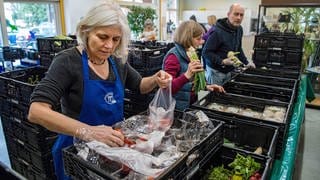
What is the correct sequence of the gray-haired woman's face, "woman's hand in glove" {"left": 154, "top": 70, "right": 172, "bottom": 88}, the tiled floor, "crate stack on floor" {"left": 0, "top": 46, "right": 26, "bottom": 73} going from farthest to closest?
1. "crate stack on floor" {"left": 0, "top": 46, "right": 26, "bottom": 73}
2. the tiled floor
3. "woman's hand in glove" {"left": 154, "top": 70, "right": 172, "bottom": 88}
4. the gray-haired woman's face

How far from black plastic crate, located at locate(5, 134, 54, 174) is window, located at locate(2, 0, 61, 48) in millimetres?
3373

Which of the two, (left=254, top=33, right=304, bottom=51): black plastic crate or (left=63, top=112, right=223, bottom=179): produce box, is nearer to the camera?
(left=63, top=112, right=223, bottom=179): produce box

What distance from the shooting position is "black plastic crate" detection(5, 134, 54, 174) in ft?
6.93

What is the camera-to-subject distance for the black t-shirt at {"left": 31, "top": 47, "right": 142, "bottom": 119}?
1.02 m

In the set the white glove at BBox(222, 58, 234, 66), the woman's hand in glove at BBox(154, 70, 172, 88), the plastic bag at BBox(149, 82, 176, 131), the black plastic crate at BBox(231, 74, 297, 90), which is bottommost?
the black plastic crate at BBox(231, 74, 297, 90)

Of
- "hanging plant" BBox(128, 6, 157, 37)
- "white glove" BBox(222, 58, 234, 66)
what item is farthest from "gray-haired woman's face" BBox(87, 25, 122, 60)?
"hanging plant" BBox(128, 6, 157, 37)

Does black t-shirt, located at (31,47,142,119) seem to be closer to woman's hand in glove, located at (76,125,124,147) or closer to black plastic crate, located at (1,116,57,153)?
woman's hand in glove, located at (76,125,124,147)

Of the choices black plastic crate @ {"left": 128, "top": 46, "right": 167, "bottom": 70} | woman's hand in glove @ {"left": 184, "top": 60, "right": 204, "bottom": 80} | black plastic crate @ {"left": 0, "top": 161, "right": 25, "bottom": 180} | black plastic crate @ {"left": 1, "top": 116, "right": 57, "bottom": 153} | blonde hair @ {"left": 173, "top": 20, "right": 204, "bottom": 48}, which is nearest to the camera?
black plastic crate @ {"left": 0, "top": 161, "right": 25, "bottom": 180}

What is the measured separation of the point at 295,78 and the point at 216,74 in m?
0.88

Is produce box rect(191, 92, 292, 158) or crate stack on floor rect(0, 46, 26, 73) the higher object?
crate stack on floor rect(0, 46, 26, 73)

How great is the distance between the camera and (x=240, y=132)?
1535 millimetres

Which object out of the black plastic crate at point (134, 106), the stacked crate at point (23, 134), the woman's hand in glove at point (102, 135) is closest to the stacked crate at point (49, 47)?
the stacked crate at point (23, 134)

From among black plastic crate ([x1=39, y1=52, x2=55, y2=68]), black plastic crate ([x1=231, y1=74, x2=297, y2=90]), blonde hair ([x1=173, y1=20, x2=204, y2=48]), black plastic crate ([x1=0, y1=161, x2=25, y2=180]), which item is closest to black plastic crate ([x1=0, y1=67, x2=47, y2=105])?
black plastic crate ([x1=39, y1=52, x2=55, y2=68])

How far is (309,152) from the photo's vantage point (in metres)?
3.31
